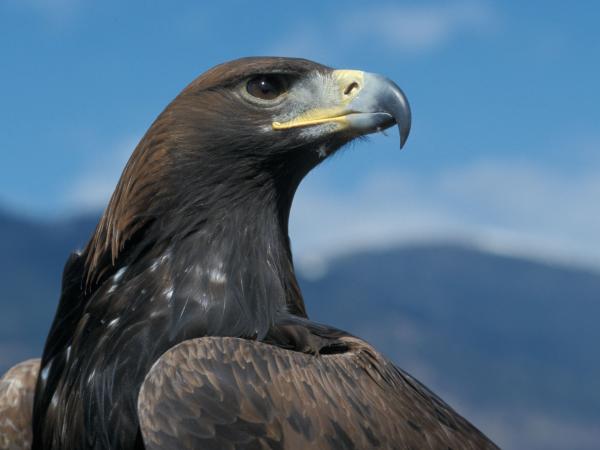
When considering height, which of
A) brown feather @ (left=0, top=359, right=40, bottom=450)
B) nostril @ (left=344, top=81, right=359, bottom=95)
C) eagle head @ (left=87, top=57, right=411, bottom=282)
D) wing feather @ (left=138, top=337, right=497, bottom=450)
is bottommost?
brown feather @ (left=0, top=359, right=40, bottom=450)

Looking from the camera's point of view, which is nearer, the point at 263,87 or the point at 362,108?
the point at 362,108

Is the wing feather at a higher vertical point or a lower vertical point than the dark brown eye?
lower

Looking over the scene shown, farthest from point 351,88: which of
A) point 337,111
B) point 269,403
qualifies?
point 269,403

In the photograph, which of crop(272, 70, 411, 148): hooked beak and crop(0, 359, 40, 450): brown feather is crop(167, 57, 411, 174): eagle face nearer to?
crop(272, 70, 411, 148): hooked beak

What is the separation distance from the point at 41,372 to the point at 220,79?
193 cm

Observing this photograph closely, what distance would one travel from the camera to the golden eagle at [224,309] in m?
5.77

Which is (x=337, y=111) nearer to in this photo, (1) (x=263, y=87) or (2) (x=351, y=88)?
(2) (x=351, y=88)

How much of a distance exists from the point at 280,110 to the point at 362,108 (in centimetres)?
45

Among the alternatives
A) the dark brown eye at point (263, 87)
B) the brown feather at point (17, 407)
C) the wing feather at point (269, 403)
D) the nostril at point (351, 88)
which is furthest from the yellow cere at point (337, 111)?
the brown feather at point (17, 407)

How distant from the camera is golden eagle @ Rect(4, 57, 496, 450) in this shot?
5770 millimetres

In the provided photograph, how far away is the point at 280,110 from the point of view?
6484 mm

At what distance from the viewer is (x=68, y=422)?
20.4ft

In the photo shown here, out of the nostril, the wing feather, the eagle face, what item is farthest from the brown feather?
the nostril

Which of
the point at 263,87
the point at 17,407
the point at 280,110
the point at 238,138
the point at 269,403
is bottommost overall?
the point at 17,407
